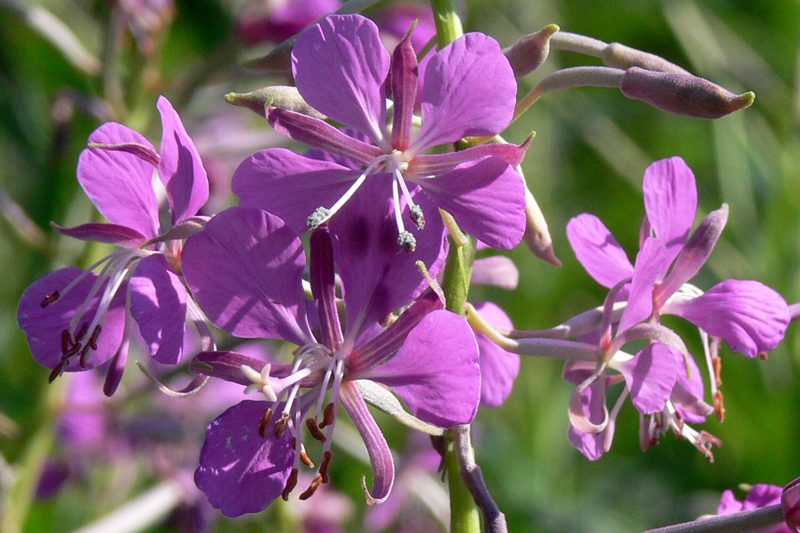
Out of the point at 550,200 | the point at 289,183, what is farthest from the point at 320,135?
the point at 550,200

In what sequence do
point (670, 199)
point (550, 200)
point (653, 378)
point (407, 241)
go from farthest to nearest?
point (550, 200) → point (670, 199) → point (653, 378) → point (407, 241)

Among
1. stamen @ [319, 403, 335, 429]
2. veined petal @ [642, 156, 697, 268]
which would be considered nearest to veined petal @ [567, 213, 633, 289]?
veined petal @ [642, 156, 697, 268]

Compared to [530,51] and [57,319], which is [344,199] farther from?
[57,319]

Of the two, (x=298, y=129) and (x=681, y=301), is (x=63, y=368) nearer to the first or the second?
(x=298, y=129)

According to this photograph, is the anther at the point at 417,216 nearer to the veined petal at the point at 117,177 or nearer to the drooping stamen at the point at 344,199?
the drooping stamen at the point at 344,199

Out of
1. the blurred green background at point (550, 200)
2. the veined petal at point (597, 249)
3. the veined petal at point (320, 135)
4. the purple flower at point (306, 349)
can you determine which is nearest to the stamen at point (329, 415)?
the purple flower at point (306, 349)

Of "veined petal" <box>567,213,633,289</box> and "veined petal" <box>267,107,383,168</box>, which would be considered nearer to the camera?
"veined petal" <box>267,107,383,168</box>

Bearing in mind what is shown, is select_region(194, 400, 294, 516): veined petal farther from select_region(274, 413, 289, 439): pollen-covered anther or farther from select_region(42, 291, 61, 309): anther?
select_region(42, 291, 61, 309): anther
